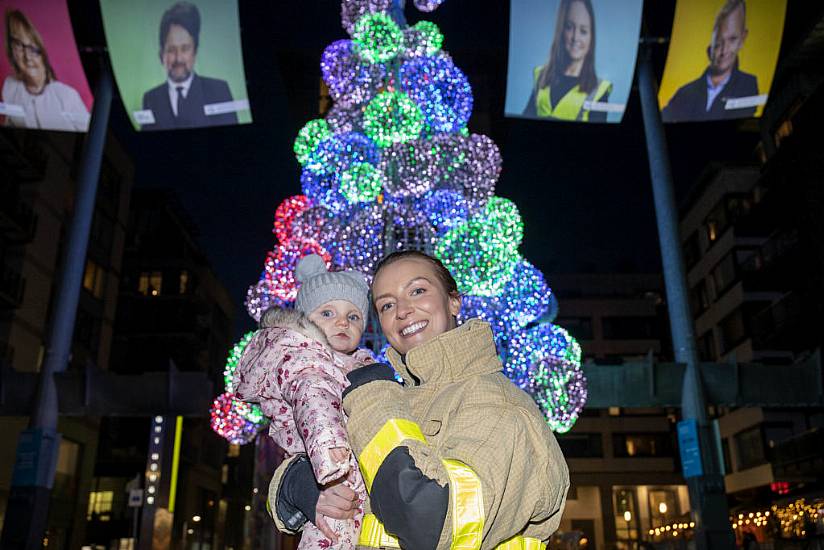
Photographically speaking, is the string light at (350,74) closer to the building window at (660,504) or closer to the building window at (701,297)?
the building window at (701,297)

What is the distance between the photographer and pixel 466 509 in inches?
52.5

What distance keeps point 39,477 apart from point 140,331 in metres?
32.9

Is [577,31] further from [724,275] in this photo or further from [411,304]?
[724,275]

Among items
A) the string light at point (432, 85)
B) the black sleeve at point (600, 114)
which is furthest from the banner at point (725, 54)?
the string light at point (432, 85)

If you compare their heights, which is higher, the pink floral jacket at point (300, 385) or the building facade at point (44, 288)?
the building facade at point (44, 288)

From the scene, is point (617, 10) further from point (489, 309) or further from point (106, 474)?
point (106, 474)

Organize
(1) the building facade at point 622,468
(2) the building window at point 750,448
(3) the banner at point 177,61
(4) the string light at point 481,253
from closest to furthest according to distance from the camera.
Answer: (4) the string light at point 481,253 < (3) the banner at point 177,61 < (2) the building window at point 750,448 < (1) the building facade at point 622,468

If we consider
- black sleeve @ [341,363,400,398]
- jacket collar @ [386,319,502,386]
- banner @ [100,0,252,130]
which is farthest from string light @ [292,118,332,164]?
black sleeve @ [341,363,400,398]

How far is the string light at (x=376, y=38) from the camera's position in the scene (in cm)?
966

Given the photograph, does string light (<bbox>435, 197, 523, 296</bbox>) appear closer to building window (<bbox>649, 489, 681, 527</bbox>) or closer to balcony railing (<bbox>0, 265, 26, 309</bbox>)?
balcony railing (<bbox>0, 265, 26, 309</bbox>)

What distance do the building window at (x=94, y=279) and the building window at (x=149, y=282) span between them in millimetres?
14355

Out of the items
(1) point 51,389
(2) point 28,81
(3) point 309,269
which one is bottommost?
(3) point 309,269

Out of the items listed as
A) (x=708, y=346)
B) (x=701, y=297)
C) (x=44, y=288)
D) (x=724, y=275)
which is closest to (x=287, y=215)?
(x=44, y=288)

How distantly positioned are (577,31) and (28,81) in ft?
32.0
